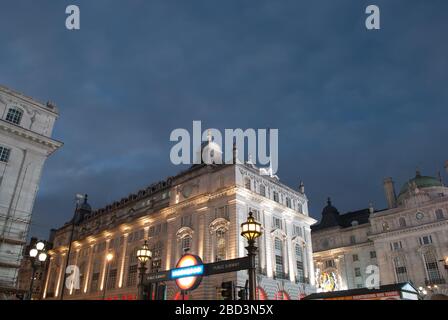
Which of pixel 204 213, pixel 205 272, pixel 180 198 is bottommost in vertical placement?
pixel 205 272

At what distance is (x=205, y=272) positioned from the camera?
19.2 meters

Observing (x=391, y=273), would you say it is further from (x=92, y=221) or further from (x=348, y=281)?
(x=92, y=221)

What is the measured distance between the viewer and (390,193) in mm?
75875

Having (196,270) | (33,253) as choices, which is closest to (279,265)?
(196,270)

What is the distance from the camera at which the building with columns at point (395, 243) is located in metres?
58.8

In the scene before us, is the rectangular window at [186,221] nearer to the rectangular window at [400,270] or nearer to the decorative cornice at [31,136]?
the decorative cornice at [31,136]

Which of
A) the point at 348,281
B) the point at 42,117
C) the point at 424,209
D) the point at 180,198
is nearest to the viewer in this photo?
the point at 42,117

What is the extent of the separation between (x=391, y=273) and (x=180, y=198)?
40.8 meters

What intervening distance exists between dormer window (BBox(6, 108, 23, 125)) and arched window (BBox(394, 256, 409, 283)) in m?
62.9

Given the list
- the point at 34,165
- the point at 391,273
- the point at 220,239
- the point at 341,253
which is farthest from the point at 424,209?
the point at 34,165

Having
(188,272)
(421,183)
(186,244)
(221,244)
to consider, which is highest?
(421,183)

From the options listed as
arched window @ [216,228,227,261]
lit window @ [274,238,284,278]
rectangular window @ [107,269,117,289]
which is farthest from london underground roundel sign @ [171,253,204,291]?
rectangular window @ [107,269,117,289]

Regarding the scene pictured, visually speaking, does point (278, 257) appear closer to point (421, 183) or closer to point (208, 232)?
point (208, 232)

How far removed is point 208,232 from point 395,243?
127 ft
